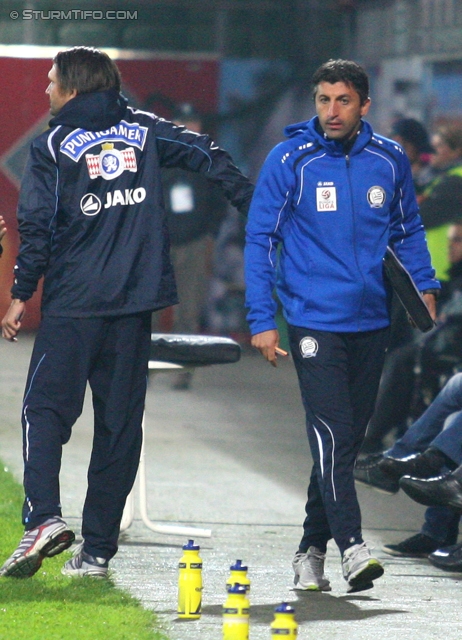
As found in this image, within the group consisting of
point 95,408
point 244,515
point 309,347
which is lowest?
point 244,515

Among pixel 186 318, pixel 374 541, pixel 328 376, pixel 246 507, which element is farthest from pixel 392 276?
pixel 186 318

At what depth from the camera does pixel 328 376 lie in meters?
5.56

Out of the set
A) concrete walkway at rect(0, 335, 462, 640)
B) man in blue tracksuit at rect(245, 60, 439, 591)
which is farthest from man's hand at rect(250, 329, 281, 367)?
concrete walkway at rect(0, 335, 462, 640)

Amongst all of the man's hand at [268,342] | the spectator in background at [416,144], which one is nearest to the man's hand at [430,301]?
the man's hand at [268,342]

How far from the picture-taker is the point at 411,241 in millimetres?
5859

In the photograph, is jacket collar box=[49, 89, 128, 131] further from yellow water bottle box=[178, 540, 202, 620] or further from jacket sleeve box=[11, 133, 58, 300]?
yellow water bottle box=[178, 540, 202, 620]

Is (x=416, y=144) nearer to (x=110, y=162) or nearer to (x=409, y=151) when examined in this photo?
(x=409, y=151)

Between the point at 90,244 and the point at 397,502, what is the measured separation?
3.24 m

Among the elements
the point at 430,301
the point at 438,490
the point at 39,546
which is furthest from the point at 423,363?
the point at 39,546

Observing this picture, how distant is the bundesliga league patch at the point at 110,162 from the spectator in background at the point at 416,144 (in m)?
4.19

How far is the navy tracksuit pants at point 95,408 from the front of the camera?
18.3 ft

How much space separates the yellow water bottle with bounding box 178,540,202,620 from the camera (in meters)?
5.08

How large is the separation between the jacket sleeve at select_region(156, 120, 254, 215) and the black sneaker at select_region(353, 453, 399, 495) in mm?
1421

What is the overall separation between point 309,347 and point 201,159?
0.83m
